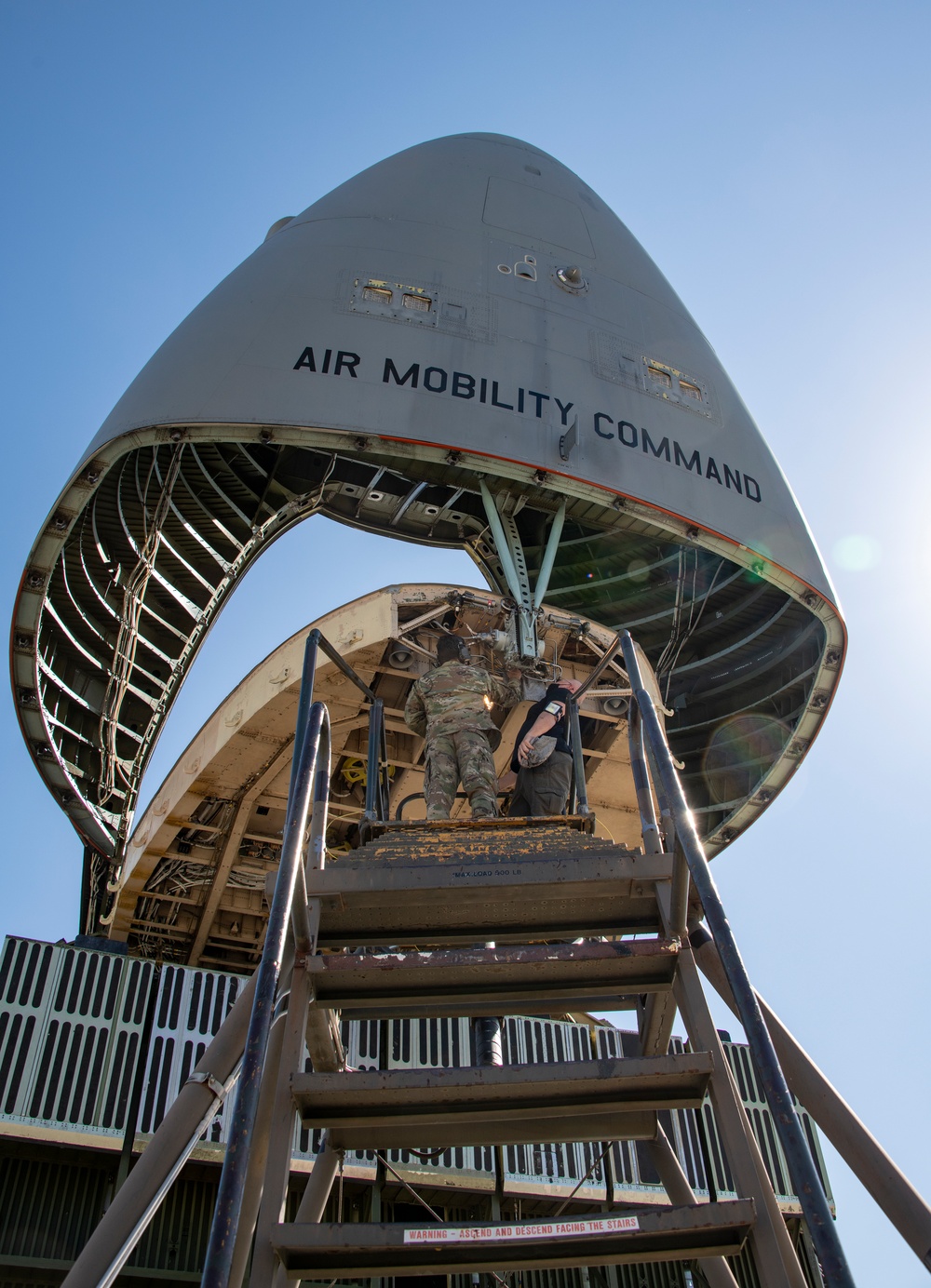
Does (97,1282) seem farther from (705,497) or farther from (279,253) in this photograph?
(279,253)

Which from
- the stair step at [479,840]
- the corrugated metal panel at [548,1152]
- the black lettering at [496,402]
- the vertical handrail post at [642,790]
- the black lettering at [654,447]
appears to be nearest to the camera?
the stair step at [479,840]

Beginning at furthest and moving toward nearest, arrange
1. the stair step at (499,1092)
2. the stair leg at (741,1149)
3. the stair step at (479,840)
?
the stair step at (479,840)
the stair step at (499,1092)
the stair leg at (741,1149)

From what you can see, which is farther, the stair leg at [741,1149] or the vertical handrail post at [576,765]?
the vertical handrail post at [576,765]

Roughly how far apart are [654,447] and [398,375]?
259cm

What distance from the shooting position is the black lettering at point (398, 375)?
1022 centimetres

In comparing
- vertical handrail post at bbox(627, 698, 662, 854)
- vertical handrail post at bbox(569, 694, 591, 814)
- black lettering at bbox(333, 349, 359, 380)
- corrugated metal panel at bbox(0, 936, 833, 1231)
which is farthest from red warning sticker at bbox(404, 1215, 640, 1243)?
black lettering at bbox(333, 349, 359, 380)

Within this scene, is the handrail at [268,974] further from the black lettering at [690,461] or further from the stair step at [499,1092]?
the black lettering at [690,461]

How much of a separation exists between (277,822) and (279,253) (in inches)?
245

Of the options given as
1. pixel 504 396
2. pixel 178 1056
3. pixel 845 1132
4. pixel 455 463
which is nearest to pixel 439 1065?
pixel 178 1056

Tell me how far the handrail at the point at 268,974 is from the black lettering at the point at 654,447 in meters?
6.68

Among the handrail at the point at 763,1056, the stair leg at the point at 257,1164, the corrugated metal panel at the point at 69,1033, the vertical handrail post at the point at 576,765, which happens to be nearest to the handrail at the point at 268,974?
the stair leg at the point at 257,1164

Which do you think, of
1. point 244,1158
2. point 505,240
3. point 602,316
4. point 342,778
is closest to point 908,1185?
point 244,1158

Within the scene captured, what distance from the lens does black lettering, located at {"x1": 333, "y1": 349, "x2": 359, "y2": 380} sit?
10227 millimetres

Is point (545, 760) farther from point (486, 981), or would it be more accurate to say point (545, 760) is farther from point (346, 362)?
point (346, 362)
